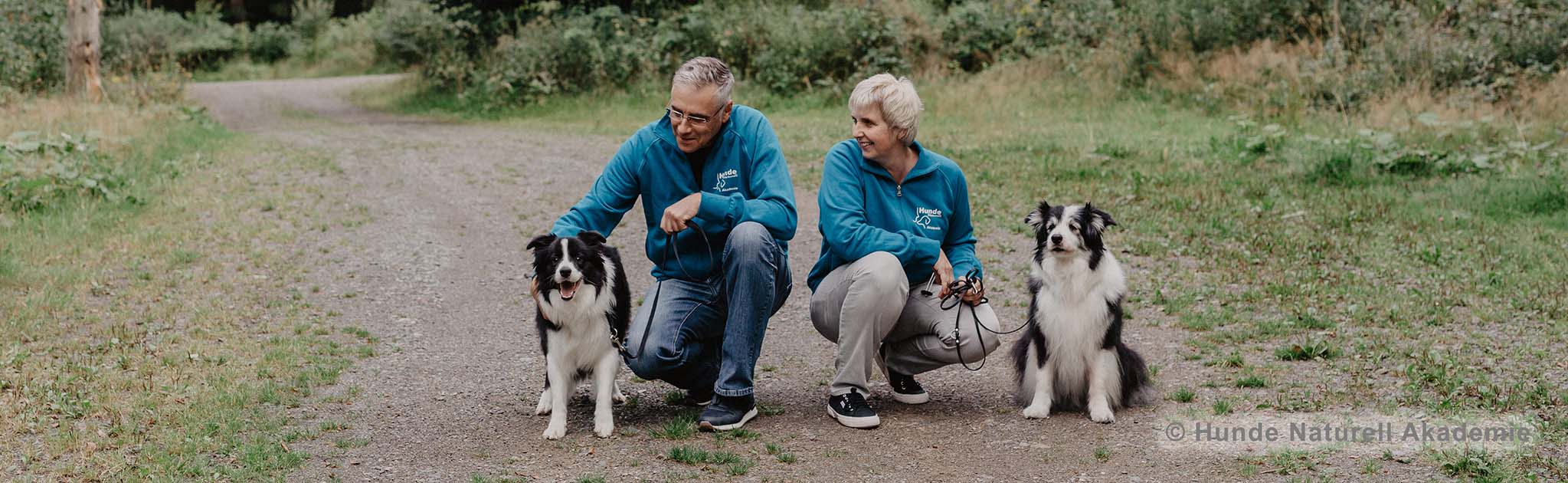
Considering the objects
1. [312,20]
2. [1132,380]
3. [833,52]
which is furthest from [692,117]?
[312,20]

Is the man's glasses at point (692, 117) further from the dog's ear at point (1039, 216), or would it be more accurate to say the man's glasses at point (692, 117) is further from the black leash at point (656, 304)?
the dog's ear at point (1039, 216)

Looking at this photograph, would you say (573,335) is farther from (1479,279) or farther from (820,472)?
(1479,279)

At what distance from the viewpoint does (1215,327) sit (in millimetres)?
6379

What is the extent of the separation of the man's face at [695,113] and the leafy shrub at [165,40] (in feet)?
60.6

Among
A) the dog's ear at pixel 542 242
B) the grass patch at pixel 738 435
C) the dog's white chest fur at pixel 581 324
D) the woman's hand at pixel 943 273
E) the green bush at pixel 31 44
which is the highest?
the dog's ear at pixel 542 242

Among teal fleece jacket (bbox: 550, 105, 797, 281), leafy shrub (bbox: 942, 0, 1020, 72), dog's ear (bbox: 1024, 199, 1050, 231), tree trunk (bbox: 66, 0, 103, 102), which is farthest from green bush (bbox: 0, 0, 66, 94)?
dog's ear (bbox: 1024, 199, 1050, 231)

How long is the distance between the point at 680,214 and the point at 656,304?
0.53 metres

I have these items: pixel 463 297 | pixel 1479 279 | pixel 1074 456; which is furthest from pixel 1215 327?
pixel 463 297

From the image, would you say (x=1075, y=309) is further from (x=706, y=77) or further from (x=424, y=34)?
(x=424, y=34)

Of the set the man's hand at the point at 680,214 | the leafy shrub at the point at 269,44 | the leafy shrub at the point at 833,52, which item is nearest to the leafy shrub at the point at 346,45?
the leafy shrub at the point at 269,44

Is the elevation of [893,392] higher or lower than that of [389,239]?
higher

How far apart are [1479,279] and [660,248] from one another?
5.28 m

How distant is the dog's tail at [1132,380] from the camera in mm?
A: 4707

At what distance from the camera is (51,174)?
9883 millimetres
